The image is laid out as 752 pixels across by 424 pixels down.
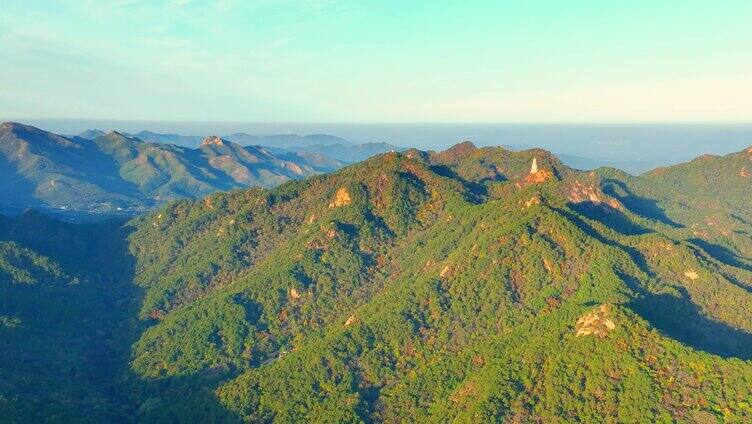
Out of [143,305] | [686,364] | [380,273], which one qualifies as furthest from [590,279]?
[143,305]

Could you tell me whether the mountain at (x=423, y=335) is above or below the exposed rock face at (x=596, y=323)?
below

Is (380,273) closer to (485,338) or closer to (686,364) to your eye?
(485,338)

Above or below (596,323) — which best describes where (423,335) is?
below

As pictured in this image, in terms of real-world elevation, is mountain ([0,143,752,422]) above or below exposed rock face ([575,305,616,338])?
below

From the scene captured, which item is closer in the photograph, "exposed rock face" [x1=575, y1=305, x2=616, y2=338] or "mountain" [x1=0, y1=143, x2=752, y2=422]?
"mountain" [x1=0, y1=143, x2=752, y2=422]
